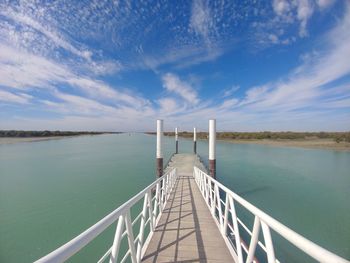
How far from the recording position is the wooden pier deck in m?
2.79

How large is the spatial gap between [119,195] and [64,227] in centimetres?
322

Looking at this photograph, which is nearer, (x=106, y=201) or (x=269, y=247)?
(x=269, y=247)

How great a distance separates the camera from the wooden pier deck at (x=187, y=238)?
279 centimetres

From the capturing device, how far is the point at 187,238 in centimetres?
334

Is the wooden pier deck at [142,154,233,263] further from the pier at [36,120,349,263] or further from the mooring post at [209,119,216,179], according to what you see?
the mooring post at [209,119,216,179]

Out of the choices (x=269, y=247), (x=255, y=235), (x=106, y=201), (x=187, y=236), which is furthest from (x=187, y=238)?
(x=106, y=201)

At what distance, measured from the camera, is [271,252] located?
1567 mm

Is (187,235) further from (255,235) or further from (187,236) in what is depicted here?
(255,235)

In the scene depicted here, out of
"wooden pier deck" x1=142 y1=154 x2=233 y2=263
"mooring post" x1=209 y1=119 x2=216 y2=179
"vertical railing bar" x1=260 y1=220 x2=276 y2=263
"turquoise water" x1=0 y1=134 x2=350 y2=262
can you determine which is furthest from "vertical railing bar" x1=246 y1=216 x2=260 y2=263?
"mooring post" x1=209 y1=119 x2=216 y2=179

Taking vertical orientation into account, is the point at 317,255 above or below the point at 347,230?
above

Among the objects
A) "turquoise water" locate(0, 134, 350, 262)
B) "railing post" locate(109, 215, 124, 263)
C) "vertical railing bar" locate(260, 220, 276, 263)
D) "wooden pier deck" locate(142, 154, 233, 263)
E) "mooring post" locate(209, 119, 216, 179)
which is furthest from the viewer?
"mooring post" locate(209, 119, 216, 179)

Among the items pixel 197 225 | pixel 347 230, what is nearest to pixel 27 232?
pixel 197 225

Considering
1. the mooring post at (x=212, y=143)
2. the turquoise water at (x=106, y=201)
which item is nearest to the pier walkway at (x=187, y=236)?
the turquoise water at (x=106, y=201)

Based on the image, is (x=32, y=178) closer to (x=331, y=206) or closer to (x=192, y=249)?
(x=192, y=249)
